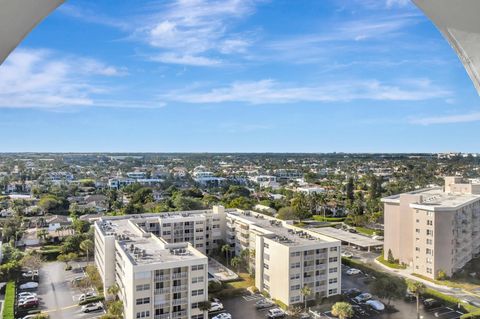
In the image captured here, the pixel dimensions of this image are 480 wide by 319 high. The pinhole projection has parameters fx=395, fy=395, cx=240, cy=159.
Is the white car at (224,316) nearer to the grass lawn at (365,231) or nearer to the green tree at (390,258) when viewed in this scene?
the green tree at (390,258)

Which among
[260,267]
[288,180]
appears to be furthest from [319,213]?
[260,267]

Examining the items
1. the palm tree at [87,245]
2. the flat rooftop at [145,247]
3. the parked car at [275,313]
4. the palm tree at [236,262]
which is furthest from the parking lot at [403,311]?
the palm tree at [87,245]

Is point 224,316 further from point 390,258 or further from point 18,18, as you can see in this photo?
point 18,18

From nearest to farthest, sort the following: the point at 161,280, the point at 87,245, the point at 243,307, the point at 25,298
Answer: the point at 161,280 < the point at 243,307 < the point at 25,298 < the point at 87,245

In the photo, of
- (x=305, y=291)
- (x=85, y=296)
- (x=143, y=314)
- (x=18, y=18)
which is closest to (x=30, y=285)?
(x=85, y=296)

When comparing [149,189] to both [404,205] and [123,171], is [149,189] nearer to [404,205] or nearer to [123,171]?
[123,171]
